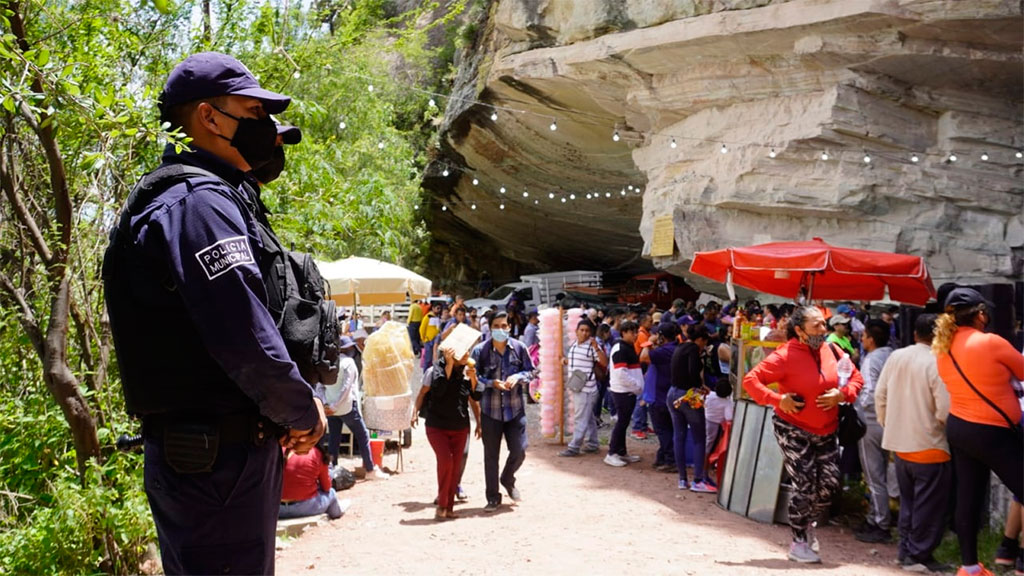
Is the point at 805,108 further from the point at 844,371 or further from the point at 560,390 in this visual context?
the point at 844,371

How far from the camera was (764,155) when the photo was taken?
55.7ft

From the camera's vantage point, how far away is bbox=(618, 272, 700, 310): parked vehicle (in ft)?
94.3

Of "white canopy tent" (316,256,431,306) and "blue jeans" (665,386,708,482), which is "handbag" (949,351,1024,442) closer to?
"blue jeans" (665,386,708,482)

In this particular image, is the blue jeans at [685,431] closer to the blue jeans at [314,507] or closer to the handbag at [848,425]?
the handbag at [848,425]

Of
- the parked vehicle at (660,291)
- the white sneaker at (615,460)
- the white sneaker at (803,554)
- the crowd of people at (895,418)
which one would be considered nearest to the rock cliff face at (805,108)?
the white sneaker at (615,460)

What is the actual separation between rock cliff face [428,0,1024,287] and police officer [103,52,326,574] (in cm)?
1447

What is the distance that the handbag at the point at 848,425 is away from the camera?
7.00 metres

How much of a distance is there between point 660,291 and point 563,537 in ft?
72.9

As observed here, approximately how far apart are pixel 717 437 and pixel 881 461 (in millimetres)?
2234

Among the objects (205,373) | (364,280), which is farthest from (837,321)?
(205,373)

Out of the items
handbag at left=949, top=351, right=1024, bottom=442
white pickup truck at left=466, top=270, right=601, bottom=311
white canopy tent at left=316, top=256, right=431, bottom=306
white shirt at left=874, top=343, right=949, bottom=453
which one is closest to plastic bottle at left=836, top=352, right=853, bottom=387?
white shirt at left=874, top=343, right=949, bottom=453

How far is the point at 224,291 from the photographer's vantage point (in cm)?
207

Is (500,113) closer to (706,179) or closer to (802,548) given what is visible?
(706,179)

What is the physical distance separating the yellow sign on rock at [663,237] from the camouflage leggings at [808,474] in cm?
1251
